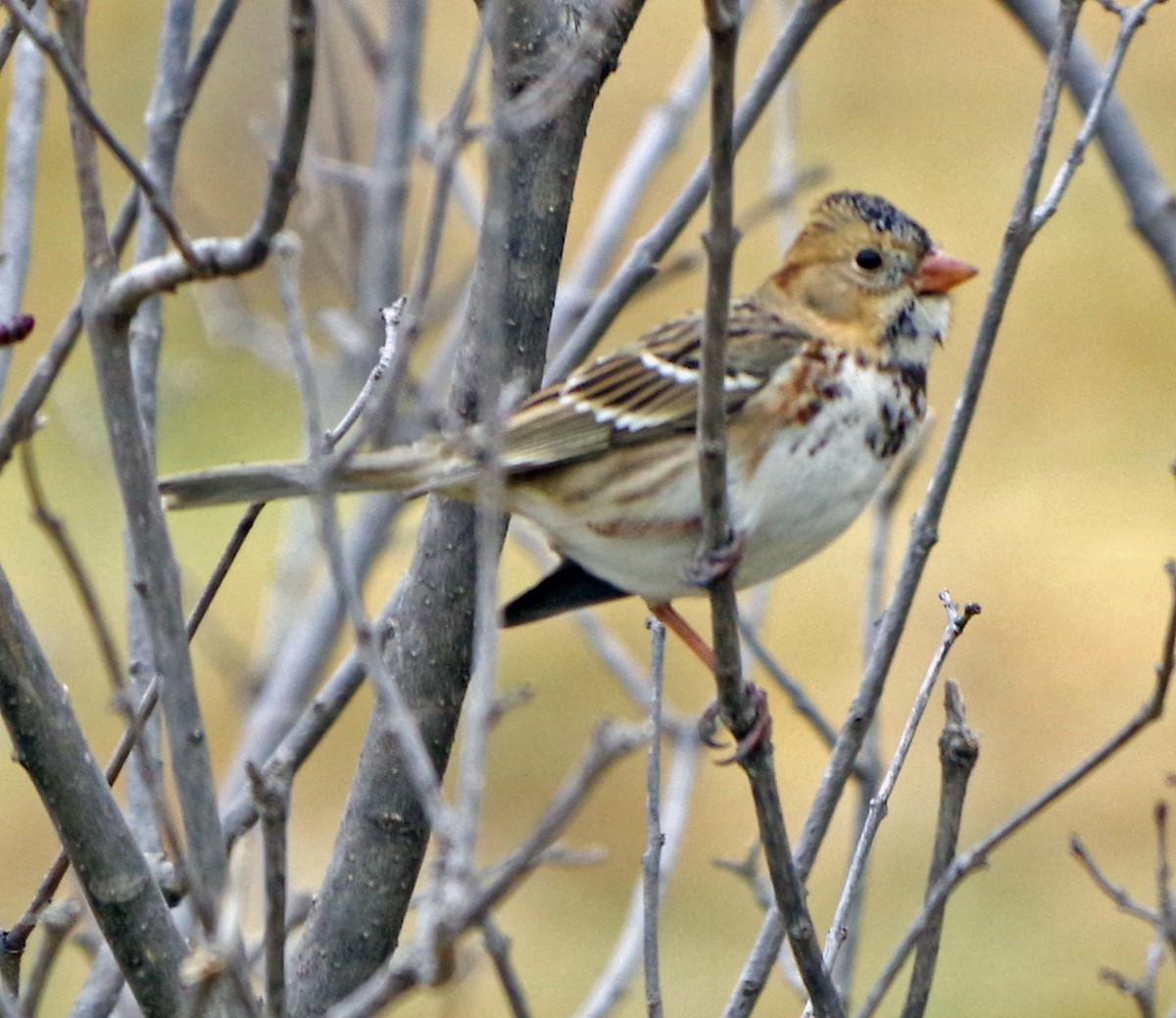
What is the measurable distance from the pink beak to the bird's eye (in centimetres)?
8

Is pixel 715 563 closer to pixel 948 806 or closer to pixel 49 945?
pixel 948 806

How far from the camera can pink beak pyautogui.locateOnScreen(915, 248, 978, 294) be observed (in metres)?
3.31

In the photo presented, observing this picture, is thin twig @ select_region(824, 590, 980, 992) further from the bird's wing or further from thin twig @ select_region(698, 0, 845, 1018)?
the bird's wing

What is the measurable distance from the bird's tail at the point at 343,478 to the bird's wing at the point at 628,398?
0.22 metres

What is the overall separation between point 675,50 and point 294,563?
7.29 metres

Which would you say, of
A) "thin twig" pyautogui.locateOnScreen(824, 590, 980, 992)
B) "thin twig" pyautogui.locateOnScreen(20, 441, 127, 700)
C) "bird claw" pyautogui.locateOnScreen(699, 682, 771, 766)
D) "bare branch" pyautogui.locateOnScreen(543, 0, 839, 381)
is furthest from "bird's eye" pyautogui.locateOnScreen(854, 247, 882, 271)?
"thin twig" pyautogui.locateOnScreen(20, 441, 127, 700)

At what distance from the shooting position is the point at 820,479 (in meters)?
2.95

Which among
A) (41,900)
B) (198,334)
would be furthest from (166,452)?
(41,900)

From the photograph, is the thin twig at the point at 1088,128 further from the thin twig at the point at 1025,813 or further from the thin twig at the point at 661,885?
the thin twig at the point at 661,885

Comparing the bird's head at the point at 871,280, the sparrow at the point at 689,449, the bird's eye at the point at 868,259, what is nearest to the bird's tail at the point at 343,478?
the sparrow at the point at 689,449

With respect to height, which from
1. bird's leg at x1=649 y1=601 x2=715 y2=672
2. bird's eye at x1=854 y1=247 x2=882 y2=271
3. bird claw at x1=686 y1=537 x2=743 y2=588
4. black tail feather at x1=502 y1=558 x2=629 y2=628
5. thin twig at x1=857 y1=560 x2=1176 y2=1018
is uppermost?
bird's eye at x1=854 y1=247 x2=882 y2=271

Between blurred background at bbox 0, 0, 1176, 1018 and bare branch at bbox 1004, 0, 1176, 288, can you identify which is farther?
blurred background at bbox 0, 0, 1176, 1018

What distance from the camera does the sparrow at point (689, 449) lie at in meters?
2.92

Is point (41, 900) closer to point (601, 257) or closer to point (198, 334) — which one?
point (601, 257)
